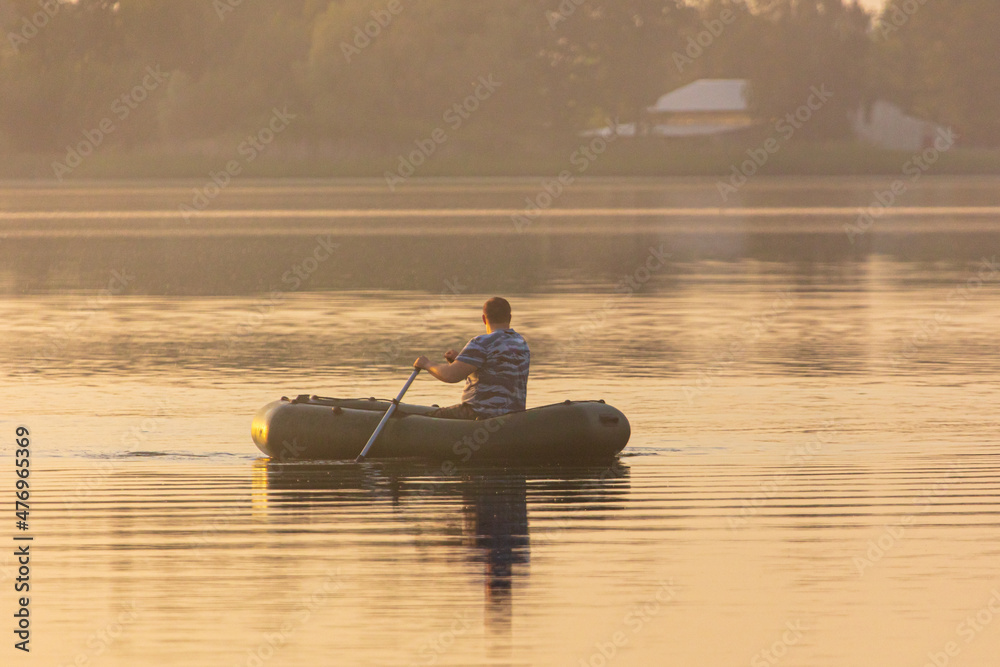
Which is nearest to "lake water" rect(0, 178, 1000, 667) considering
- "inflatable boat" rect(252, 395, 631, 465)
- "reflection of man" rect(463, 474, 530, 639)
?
"reflection of man" rect(463, 474, 530, 639)

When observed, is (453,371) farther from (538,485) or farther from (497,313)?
(538,485)

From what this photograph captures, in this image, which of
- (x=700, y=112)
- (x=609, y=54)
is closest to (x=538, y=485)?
(x=609, y=54)

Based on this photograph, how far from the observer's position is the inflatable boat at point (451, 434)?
14.9 m

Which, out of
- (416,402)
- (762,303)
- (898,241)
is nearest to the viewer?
(416,402)

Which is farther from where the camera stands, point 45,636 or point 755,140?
point 755,140

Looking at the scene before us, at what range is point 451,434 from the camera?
590 inches

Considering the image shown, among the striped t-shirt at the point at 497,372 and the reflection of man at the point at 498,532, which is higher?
the striped t-shirt at the point at 497,372

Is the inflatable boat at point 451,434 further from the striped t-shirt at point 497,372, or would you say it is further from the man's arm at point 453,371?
the man's arm at point 453,371

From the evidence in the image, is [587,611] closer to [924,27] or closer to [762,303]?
[762,303]

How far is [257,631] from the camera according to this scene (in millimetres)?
9727

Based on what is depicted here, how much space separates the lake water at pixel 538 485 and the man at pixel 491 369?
536 mm

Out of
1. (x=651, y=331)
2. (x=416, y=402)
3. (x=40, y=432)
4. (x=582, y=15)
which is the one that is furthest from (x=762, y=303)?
(x=582, y=15)

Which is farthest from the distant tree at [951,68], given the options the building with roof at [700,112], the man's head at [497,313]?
the man's head at [497,313]

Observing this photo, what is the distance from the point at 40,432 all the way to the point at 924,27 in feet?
471
